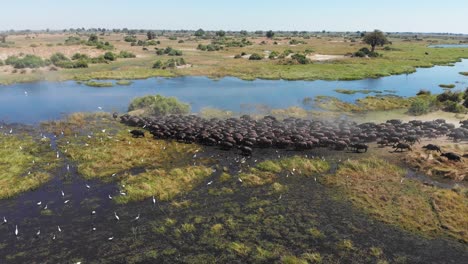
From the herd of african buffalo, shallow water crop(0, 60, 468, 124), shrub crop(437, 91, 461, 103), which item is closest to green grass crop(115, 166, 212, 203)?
the herd of african buffalo

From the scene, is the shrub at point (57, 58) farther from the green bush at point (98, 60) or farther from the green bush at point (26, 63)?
the green bush at point (98, 60)

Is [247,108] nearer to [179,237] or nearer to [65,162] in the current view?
[65,162]

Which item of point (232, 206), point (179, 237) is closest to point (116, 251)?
point (179, 237)

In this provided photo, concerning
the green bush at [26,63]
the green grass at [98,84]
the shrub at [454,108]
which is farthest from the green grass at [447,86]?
the green bush at [26,63]

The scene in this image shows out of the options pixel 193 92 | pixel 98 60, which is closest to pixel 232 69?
pixel 193 92

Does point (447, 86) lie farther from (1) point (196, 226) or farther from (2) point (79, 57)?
(2) point (79, 57)

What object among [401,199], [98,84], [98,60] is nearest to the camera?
[401,199]
